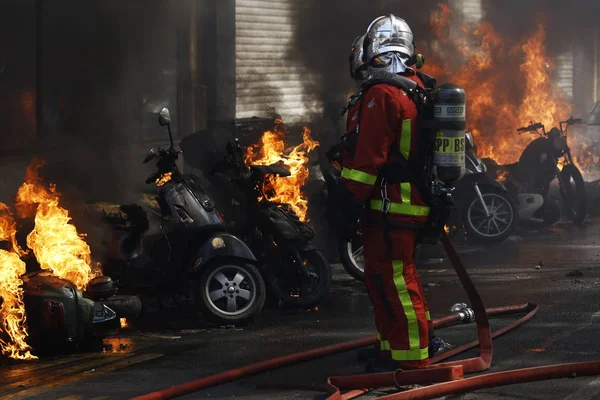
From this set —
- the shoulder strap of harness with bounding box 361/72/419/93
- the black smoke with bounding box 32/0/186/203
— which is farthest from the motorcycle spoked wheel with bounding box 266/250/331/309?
the black smoke with bounding box 32/0/186/203

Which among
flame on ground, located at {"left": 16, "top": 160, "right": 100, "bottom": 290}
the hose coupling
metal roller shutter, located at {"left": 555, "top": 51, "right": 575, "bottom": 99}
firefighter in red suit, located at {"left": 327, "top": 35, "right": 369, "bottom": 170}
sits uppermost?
metal roller shutter, located at {"left": 555, "top": 51, "right": 575, "bottom": 99}

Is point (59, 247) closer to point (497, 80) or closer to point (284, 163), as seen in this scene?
point (284, 163)

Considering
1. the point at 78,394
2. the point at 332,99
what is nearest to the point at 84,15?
the point at 332,99

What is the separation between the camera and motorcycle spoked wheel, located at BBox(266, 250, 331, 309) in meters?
9.23

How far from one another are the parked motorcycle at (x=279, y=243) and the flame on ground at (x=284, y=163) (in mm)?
185

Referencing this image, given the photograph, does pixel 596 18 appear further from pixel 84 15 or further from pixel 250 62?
pixel 84 15

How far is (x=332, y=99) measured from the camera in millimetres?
16047

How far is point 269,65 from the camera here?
1594 cm

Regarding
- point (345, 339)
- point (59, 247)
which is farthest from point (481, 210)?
point (59, 247)

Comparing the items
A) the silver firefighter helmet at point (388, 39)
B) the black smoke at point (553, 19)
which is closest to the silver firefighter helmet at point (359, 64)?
the silver firefighter helmet at point (388, 39)

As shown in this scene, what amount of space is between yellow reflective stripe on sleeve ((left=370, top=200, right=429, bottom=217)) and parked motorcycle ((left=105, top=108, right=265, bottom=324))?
2.35 m

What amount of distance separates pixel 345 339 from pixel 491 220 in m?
5.65

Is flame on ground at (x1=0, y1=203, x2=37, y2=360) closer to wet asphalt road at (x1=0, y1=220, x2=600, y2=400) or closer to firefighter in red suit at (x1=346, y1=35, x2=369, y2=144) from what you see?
wet asphalt road at (x1=0, y1=220, x2=600, y2=400)

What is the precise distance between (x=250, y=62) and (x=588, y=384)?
10307mm
